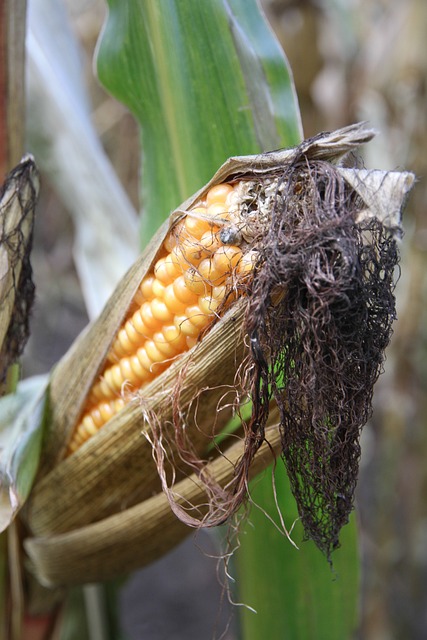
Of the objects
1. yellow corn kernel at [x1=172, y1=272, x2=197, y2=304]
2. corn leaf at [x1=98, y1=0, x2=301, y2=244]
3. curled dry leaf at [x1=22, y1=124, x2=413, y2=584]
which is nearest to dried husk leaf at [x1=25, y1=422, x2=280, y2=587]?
curled dry leaf at [x1=22, y1=124, x2=413, y2=584]

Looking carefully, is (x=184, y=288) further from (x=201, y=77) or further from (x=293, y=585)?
(x=293, y=585)

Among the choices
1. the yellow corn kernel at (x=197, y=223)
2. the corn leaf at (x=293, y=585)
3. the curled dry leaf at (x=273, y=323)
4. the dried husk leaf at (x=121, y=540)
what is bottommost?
the corn leaf at (x=293, y=585)

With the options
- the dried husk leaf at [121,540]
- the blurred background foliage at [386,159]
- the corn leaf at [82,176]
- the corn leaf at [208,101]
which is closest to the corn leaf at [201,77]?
the corn leaf at [208,101]

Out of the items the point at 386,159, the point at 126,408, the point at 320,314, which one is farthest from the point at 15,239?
the point at 386,159

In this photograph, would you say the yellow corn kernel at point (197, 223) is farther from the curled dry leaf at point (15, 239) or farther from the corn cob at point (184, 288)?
the curled dry leaf at point (15, 239)

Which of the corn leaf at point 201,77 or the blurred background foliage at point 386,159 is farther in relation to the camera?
the blurred background foliage at point 386,159

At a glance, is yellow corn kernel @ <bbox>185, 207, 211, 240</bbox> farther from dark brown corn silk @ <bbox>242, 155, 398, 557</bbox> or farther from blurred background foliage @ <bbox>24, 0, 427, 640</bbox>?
blurred background foliage @ <bbox>24, 0, 427, 640</bbox>

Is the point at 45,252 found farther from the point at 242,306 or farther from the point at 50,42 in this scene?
the point at 242,306

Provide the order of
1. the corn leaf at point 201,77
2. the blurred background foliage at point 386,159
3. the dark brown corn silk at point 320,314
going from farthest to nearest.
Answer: the blurred background foliage at point 386,159 < the corn leaf at point 201,77 < the dark brown corn silk at point 320,314
